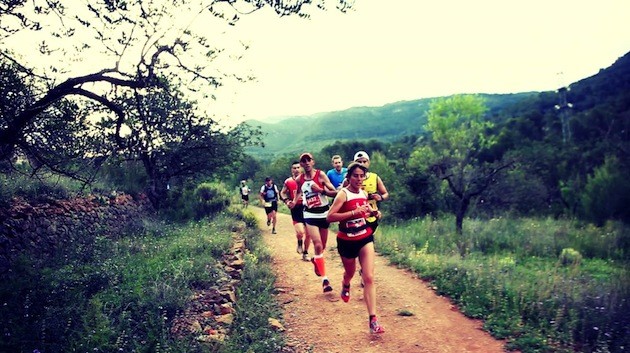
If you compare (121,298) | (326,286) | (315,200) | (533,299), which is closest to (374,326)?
(326,286)

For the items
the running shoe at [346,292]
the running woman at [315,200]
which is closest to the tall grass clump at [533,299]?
the running shoe at [346,292]

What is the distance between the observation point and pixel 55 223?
1018 cm

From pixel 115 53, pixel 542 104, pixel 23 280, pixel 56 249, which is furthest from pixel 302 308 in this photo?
pixel 542 104

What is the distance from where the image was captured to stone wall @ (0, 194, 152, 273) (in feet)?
27.4

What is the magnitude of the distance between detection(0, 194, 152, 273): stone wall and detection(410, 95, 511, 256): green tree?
10.4 metres

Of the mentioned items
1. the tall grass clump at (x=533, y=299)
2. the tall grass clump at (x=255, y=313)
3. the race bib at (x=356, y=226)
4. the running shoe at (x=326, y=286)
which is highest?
the race bib at (x=356, y=226)

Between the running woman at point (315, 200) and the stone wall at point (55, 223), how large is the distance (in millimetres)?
5530

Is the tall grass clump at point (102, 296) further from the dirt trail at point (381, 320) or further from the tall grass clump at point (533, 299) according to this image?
the tall grass clump at point (533, 299)

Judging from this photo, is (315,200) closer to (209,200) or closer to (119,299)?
(119,299)

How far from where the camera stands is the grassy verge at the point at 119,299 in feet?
15.2

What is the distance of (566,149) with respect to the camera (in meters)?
39.6

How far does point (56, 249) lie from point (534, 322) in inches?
379

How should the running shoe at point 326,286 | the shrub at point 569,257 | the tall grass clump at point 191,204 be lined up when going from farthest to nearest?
1. the tall grass clump at point 191,204
2. the shrub at point 569,257
3. the running shoe at point 326,286

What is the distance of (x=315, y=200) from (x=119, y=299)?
365 centimetres
